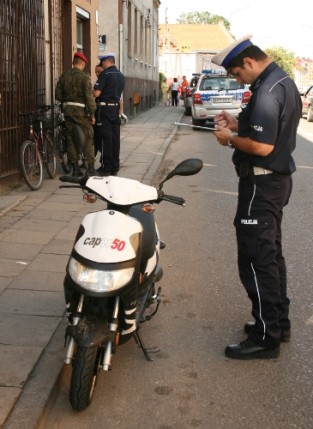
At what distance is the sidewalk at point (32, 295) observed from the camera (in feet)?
10.8

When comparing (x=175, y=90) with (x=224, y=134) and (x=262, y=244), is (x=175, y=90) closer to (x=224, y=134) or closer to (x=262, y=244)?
(x=224, y=134)

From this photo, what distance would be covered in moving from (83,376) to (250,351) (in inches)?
48.1

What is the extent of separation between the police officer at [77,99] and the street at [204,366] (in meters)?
3.54

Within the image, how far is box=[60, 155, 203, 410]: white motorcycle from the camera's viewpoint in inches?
125

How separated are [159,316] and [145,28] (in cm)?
3025

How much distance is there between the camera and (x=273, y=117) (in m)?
3.56

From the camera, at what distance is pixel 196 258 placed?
238 inches

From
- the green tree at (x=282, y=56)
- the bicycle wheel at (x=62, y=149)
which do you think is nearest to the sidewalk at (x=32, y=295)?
the bicycle wheel at (x=62, y=149)

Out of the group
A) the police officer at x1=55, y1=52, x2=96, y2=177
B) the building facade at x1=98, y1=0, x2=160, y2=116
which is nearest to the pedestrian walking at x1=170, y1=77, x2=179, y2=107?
the building facade at x1=98, y1=0, x2=160, y2=116

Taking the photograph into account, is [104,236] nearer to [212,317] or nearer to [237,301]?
[212,317]

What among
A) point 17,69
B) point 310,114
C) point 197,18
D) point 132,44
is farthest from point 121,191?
point 197,18

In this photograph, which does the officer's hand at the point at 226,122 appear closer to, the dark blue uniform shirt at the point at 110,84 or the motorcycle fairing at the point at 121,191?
the motorcycle fairing at the point at 121,191

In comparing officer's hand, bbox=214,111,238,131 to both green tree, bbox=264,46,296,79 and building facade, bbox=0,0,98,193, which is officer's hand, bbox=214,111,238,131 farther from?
green tree, bbox=264,46,296,79

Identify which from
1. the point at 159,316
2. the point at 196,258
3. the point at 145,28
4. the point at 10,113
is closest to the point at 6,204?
the point at 10,113
